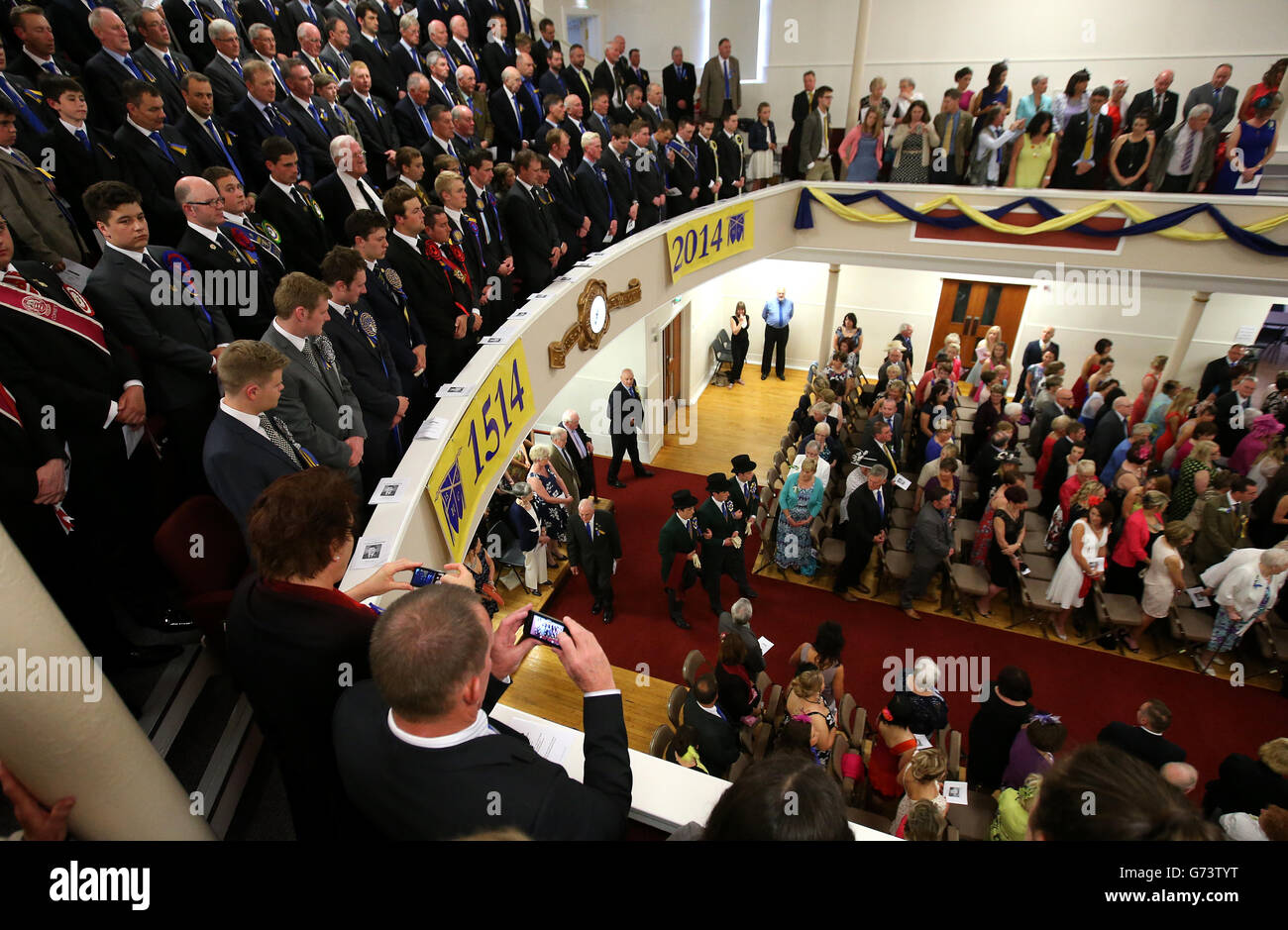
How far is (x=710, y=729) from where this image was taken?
12.1 ft

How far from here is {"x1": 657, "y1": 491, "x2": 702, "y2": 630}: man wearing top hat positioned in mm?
6031

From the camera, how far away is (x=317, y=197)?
13.7 feet

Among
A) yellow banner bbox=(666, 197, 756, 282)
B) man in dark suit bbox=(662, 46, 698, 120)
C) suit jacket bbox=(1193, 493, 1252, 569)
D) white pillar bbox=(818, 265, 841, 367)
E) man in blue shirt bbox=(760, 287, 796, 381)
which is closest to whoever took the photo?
suit jacket bbox=(1193, 493, 1252, 569)

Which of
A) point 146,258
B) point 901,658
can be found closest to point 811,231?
point 901,658

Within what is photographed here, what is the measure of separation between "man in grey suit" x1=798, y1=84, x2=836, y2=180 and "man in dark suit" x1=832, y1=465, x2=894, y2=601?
18.2 ft

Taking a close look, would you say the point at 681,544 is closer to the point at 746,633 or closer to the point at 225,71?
the point at 746,633

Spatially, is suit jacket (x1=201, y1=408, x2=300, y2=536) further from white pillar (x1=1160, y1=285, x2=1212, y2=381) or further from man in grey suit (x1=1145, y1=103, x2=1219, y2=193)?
white pillar (x1=1160, y1=285, x2=1212, y2=381)

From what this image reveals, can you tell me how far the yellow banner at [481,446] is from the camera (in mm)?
3193

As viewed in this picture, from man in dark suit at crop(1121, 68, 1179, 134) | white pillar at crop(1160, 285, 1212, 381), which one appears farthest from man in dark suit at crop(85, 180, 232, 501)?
white pillar at crop(1160, 285, 1212, 381)

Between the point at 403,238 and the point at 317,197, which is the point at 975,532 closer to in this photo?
the point at 403,238

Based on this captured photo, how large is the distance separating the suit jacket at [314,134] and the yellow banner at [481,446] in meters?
2.07

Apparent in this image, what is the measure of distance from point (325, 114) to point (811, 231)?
718cm

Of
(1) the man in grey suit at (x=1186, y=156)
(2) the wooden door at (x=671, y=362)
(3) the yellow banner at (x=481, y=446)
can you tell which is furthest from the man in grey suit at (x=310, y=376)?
(1) the man in grey suit at (x=1186, y=156)

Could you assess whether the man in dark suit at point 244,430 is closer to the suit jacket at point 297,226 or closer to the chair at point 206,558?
the chair at point 206,558
